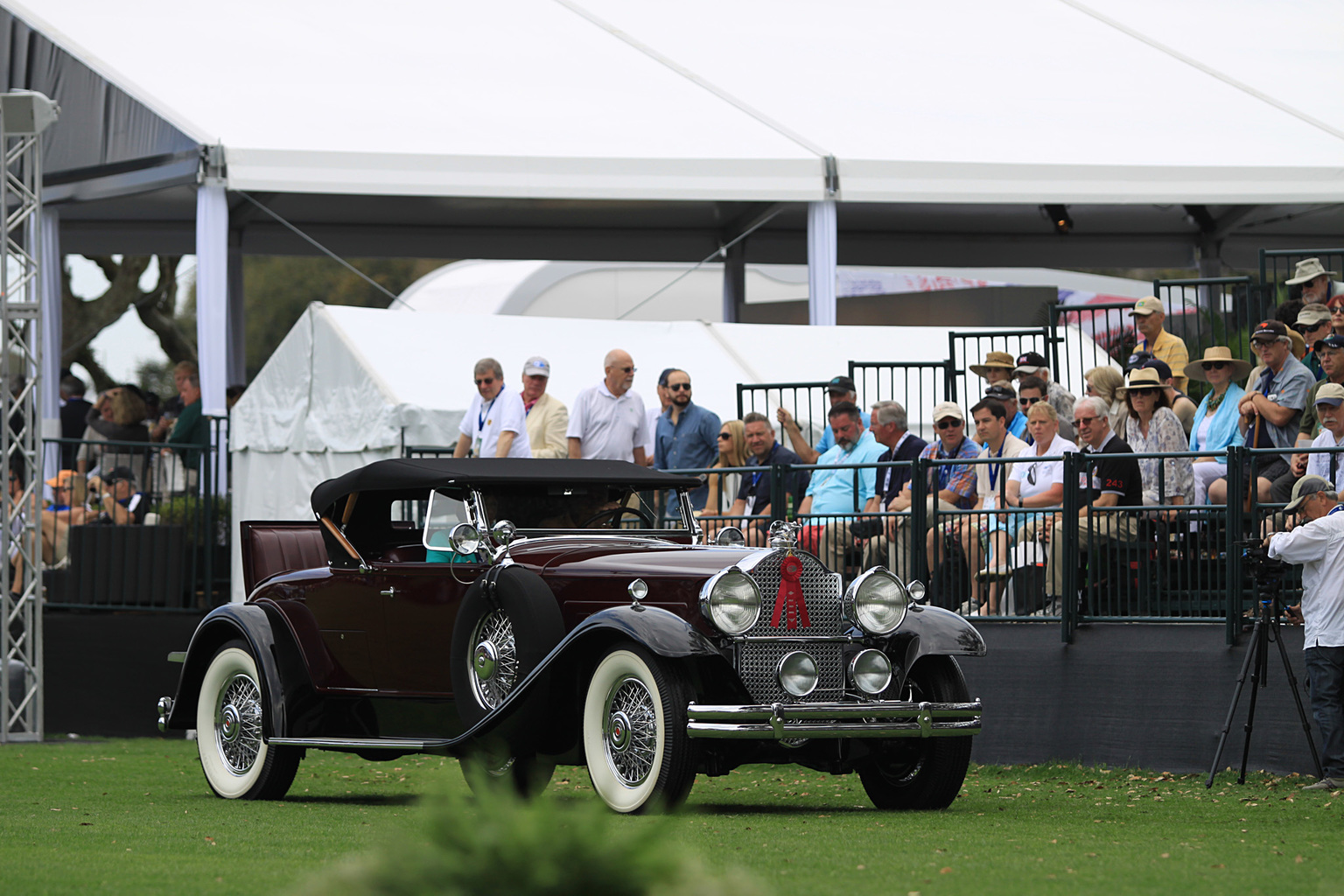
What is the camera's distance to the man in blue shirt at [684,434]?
49.8 feet

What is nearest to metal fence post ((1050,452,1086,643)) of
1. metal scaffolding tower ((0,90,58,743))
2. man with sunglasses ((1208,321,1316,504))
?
man with sunglasses ((1208,321,1316,504))

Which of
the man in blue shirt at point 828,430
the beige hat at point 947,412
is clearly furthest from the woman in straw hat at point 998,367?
the beige hat at point 947,412

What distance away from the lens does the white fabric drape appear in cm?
1980

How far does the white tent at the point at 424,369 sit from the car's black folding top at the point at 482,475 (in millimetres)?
5684

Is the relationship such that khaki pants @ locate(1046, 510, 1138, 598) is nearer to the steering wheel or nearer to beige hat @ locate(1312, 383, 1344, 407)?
beige hat @ locate(1312, 383, 1344, 407)

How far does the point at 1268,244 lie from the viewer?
78.0 feet

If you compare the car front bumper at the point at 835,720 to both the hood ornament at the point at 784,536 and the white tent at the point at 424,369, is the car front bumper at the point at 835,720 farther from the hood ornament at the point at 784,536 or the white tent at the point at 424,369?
the white tent at the point at 424,369

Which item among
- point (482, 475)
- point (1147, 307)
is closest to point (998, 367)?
point (1147, 307)

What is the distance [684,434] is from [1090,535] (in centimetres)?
423

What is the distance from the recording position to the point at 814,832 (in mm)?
8297

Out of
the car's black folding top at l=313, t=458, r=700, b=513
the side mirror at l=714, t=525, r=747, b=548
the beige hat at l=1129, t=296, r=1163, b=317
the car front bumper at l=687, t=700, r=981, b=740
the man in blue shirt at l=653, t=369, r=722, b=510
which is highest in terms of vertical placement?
the beige hat at l=1129, t=296, r=1163, b=317

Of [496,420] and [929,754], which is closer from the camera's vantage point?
[929,754]

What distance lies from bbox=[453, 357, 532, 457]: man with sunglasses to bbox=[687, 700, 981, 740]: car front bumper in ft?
20.5

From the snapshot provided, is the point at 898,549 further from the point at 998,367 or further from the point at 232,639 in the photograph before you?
the point at 232,639
